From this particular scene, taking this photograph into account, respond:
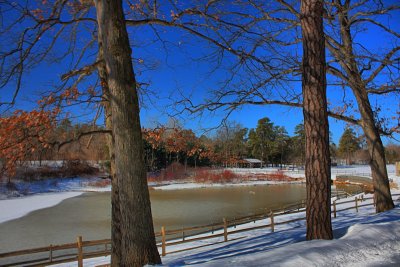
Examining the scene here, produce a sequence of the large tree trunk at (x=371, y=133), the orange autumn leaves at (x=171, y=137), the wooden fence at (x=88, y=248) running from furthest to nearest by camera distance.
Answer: the large tree trunk at (x=371, y=133) → the wooden fence at (x=88, y=248) → the orange autumn leaves at (x=171, y=137)

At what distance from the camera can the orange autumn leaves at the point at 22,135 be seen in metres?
6.22

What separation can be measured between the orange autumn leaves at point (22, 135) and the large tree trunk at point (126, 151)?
200 centimetres

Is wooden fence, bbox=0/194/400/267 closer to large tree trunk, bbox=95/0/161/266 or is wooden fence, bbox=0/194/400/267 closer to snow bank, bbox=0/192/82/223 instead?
large tree trunk, bbox=95/0/161/266

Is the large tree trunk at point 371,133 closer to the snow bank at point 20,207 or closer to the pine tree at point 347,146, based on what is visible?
the snow bank at point 20,207

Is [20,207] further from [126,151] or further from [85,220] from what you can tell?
[126,151]

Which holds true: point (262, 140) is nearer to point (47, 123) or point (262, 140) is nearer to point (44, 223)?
point (44, 223)

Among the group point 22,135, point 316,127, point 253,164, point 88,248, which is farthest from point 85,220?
point 253,164

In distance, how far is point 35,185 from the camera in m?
44.4

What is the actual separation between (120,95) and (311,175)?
3.35 metres

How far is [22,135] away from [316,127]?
16.8 ft

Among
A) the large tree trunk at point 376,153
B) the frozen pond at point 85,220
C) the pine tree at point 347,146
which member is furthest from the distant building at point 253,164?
the large tree trunk at point 376,153

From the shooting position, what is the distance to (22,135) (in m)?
6.36

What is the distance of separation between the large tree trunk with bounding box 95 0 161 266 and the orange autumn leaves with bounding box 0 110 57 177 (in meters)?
2.00

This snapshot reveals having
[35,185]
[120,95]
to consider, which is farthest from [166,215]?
[35,185]
